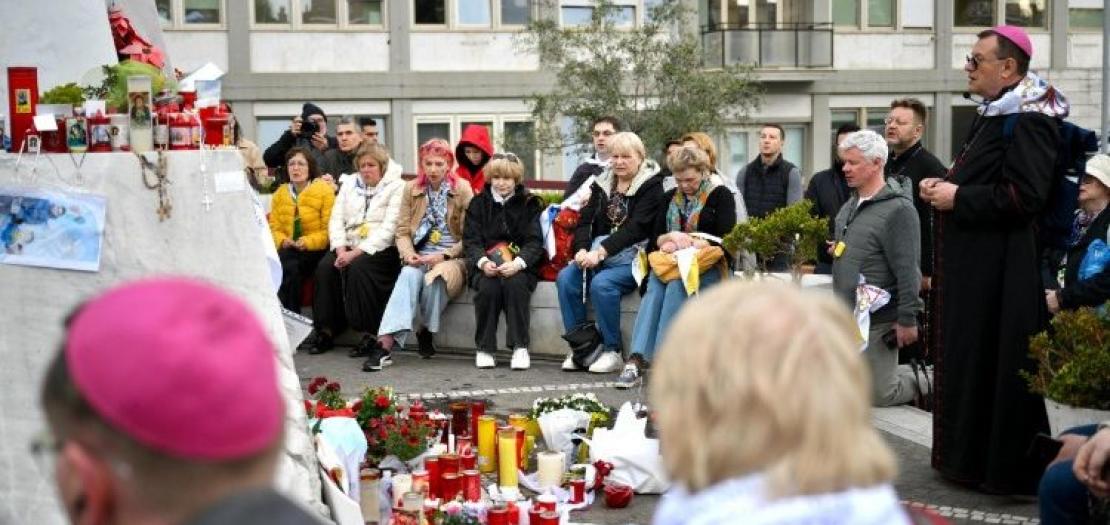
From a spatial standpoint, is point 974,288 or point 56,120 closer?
point 56,120

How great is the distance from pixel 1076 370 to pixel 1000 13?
1296 inches

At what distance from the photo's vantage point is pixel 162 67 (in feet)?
25.3

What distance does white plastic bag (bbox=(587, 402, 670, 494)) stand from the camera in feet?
24.7

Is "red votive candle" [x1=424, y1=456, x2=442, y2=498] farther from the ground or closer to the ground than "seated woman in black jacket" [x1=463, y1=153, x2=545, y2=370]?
closer to the ground

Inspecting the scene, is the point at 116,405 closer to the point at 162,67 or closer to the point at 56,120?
the point at 56,120

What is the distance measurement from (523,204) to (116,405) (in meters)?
9.87

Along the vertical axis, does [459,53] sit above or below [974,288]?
above

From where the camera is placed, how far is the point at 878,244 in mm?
8875

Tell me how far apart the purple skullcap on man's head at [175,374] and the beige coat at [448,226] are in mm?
9945

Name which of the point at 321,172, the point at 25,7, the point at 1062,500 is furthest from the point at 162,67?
the point at 321,172

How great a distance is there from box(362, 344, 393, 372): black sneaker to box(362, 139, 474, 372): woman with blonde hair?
127 mm

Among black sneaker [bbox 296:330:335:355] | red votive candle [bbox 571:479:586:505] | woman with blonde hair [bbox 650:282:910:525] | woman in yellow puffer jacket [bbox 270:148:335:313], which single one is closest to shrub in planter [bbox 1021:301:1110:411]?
red votive candle [bbox 571:479:586:505]

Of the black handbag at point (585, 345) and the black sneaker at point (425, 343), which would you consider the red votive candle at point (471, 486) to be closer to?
the black handbag at point (585, 345)

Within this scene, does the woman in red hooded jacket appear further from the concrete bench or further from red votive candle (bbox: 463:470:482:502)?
red votive candle (bbox: 463:470:482:502)
